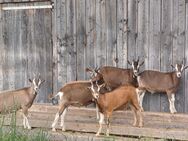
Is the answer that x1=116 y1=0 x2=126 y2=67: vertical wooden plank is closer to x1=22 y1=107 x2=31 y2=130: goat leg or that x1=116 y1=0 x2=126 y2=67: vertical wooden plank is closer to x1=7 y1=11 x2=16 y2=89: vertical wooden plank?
x1=22 y1=107 x2=31 y2=130: goat leg

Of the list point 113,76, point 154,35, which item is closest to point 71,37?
point 113,76

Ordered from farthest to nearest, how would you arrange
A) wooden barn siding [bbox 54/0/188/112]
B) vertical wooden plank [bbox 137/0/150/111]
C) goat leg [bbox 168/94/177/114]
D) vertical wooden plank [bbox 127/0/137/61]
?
1. vertical wooden plank [bbox 127/0/137/61]
2. vertical wooden plank [bbox 137/0/150/111]
3. wooden barn siding [bbox 54/0/188/112]
4. goat leg [bbox 168/94/177/114]

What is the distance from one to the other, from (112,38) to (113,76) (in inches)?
32.5

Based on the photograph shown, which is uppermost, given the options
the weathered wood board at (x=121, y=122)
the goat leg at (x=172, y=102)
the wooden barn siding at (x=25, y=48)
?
the wooden barn siding at (x=25, y=48)

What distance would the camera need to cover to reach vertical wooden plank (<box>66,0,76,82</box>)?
41.3 feet

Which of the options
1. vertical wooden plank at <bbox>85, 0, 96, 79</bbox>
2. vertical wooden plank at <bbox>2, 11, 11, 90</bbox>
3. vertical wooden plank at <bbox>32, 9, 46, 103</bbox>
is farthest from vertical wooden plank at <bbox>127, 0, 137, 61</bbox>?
vertical wooden plank at <bbox>2, 11, 11, 90</bbox>

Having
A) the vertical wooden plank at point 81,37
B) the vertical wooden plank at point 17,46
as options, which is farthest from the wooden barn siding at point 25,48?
the vertical wooden plank at point 81,37

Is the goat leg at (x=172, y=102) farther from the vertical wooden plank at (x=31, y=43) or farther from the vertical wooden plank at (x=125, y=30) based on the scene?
the vertical wooden plank at (x=31, y=43)

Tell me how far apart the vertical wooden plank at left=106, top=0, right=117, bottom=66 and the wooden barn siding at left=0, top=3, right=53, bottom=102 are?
1.46m

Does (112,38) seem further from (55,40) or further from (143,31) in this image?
(55,40)

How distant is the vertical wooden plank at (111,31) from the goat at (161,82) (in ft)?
2.56

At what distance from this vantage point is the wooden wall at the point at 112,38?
11516 mm

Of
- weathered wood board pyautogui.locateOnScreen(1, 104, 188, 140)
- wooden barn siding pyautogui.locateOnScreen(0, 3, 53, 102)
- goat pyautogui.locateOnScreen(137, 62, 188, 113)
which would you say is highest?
wooden barn siding pyautogui.locateOnScreen(0, 3, 53, 102)


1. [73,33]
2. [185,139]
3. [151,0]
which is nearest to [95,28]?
[73,33]
